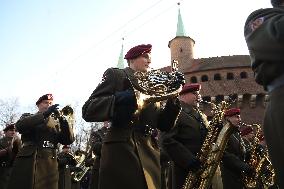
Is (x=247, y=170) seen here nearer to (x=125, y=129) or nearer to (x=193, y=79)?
(x=125, y=129)

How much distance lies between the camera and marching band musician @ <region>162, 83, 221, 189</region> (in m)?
5.50

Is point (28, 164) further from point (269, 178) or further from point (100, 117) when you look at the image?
point (269, 178)

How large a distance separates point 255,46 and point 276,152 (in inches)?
30.5

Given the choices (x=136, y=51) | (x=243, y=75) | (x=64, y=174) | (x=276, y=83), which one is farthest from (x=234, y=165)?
(x=243, y=75)

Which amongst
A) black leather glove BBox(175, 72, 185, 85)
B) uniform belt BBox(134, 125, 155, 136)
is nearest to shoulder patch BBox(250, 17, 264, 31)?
black leather glove BBox(175, 72, 185, 85)

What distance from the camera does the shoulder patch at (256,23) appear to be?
280cm

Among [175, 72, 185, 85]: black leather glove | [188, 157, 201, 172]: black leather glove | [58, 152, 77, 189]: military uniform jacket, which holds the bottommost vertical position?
[58, 152, 77, 189]: military uniform jacket

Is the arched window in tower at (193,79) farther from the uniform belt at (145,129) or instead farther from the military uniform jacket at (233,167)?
the uniform belt at (145,129)

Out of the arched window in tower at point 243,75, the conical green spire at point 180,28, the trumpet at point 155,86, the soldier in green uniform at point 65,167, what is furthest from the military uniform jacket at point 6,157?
the conical green spire at point 180,28

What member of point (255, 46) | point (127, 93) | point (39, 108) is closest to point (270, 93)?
point (255, 46)

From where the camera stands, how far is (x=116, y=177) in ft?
13.5

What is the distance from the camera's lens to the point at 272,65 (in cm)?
271

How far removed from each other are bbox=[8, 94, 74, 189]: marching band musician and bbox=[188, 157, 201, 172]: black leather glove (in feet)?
7.64

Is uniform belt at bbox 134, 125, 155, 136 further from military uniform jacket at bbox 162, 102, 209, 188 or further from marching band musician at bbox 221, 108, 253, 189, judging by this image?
marching band musician at bbox 221, 108, 253, 189
